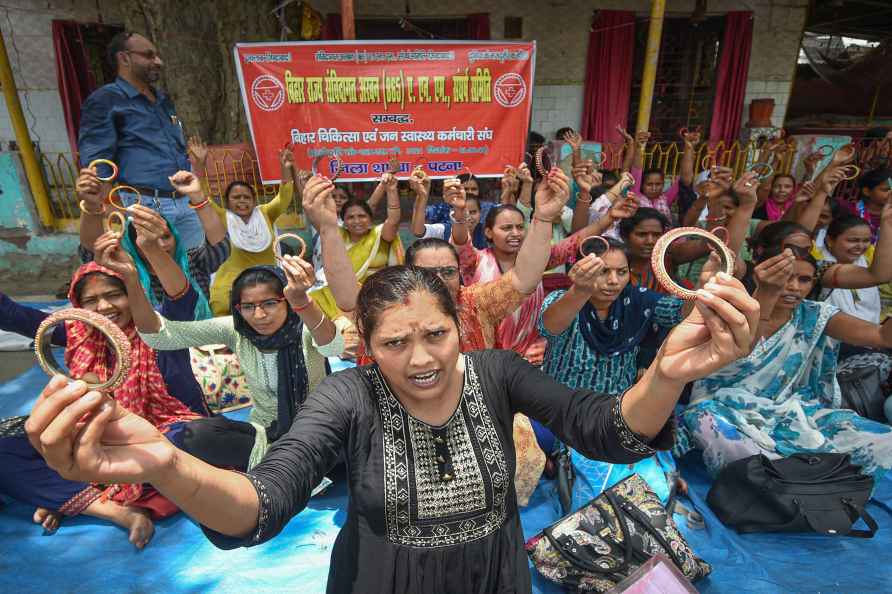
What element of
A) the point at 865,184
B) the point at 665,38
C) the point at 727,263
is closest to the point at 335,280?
the point at 727,263

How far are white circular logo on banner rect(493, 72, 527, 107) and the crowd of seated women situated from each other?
2.37 m

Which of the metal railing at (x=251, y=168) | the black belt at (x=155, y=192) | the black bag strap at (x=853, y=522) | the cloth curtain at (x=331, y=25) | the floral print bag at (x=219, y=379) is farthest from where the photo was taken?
the cloth curtain at (x=331, y=25)

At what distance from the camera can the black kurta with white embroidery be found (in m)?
1.50

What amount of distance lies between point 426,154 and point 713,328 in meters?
5.52

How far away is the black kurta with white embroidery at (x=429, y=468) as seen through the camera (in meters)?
1.50

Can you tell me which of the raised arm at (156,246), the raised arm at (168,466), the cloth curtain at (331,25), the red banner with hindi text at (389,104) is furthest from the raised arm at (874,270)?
the cloth curtain at (331,25)

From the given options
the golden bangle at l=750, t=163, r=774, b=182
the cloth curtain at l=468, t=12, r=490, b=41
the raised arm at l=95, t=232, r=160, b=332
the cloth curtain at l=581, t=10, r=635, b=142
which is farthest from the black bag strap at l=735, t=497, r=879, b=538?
the cloth curtain at l=468, t=12, r=490, b=41

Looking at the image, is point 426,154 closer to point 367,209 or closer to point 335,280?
point 367,209

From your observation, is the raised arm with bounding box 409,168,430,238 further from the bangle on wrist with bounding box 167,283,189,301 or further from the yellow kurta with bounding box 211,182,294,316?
the bangle on wrist with bounding box 167,283,189,301

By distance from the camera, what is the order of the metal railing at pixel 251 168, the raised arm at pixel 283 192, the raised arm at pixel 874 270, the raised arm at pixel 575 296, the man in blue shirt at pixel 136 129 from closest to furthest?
the raised arm at pixel 575 296
the raised arm at pixel 874 270
the man in blue shirt at pixel 136 129
the raised arm at pixel 283 192
the metal railing at pixel 251 168

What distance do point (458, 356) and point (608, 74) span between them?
9.12 m

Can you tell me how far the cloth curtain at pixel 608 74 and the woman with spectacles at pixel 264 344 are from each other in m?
8.17

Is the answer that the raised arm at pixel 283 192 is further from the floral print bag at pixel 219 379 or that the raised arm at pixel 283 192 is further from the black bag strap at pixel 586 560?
the black bag strap at pixel 586 560

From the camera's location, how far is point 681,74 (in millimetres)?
9773
